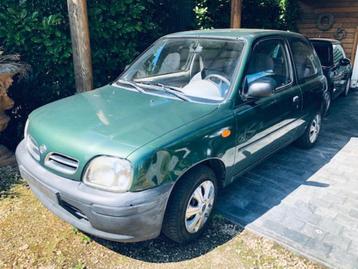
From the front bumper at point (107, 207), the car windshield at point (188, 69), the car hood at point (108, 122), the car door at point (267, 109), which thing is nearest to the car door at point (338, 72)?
the car door at point (267, 109)

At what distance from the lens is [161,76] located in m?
3.52

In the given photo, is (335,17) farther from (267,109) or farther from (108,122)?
(108,122)

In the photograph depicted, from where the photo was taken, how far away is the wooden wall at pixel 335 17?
31.1 ft

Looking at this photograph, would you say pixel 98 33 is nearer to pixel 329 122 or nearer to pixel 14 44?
pixel 14 44

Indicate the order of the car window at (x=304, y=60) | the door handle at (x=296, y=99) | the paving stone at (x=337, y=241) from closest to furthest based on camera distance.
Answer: the paving stone at (x=337, y=241) → the door handle at (x=296, y=99) → the car window at (x=304, y=60)

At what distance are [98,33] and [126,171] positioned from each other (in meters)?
3.71

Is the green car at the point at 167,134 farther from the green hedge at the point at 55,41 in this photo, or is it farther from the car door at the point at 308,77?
the green hedge at the point at 55,41

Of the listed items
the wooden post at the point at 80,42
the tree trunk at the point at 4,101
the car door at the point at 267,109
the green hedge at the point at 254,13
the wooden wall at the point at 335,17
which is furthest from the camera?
the wooden wall at the point at 335,17

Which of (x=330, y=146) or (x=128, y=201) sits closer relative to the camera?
(x=128, y=201)

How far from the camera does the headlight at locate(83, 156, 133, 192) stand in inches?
86.5

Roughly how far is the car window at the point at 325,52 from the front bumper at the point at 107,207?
5.70 meters

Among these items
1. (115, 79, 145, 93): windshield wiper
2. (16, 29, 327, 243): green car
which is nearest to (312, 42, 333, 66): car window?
(16, 29, 327, 243): green car

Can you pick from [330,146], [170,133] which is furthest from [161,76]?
[330,146]

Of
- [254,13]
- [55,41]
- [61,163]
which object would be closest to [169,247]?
[61,163]
